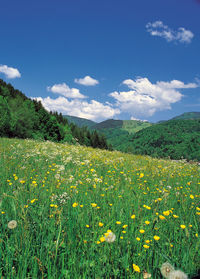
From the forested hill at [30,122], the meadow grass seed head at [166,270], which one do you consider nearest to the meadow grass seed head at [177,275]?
the meadow grass seed head at [166,270]

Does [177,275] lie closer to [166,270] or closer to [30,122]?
[166,270]

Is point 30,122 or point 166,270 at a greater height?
point 30,122

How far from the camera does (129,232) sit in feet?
7.48

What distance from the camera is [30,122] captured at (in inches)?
1905

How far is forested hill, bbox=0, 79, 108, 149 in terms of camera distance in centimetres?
3875

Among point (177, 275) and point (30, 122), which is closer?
point (177, 275)

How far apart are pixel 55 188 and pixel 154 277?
7.48 ft

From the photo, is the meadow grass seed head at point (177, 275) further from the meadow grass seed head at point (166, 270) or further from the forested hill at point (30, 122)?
the forested hill at point (30, 122)

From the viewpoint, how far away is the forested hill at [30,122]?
127 feet

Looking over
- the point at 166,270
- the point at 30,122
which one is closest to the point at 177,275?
the point at 166,270

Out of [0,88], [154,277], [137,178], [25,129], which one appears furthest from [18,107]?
[154,277]

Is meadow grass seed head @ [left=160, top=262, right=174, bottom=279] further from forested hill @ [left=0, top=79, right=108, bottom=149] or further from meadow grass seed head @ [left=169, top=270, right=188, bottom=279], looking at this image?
forested hill @ [left=0, top=79, right=108, bottom=149]

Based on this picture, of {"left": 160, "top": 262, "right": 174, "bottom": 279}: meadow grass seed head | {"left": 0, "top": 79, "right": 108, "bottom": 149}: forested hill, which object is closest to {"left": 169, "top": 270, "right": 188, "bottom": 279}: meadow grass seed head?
{"left": 160, "top": 262, "right": 174, "bottom": 279}: meadow grass seed head

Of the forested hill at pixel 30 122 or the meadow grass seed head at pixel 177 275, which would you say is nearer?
the meadow grass seed head at pixel 177 275
